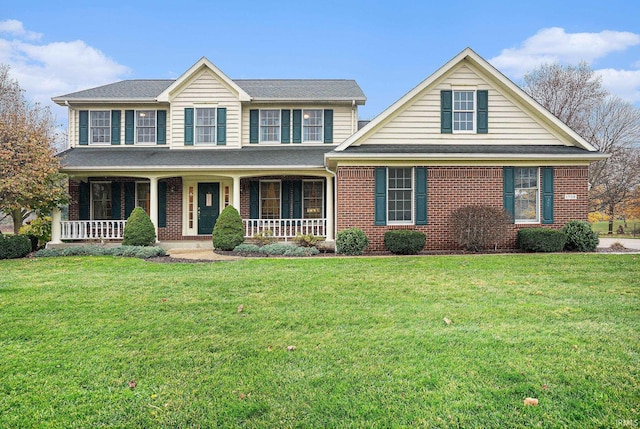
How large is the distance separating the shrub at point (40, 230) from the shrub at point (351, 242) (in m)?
11.4

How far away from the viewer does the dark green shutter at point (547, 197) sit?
500 inches

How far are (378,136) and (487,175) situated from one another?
3.80 metres

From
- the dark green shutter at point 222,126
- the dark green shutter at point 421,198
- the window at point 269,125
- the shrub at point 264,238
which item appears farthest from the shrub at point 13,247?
the dark green shutter at point 421,198

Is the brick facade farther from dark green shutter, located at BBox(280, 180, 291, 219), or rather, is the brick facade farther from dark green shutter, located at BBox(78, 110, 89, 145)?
dark green shutter, located at BBox(78, 110, 89, 145)

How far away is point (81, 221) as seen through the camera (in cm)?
1455

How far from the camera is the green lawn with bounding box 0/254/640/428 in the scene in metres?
2.90

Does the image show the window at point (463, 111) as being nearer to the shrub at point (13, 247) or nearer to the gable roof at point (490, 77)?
the gable roof at point (490, 77)

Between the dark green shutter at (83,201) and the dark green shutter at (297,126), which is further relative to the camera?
the dark green shutter at (297,126)

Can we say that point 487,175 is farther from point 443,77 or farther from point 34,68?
point 34,68

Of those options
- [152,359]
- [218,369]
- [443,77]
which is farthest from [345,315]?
[443,77]

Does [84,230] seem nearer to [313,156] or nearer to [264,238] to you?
[264,238]

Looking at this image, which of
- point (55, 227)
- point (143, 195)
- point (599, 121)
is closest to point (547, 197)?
point (143, 195)

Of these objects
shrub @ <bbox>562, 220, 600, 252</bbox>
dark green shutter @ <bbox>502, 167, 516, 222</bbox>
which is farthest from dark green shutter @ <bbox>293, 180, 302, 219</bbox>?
shrub @ <bbox>562, 220, 600, 252</bbox>

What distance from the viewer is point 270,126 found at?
54.0 feet
